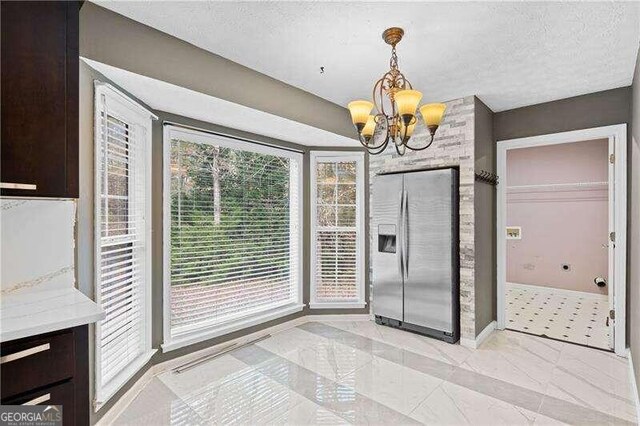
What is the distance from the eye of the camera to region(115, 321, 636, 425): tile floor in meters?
2.06

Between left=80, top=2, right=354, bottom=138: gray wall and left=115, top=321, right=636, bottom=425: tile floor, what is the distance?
7.37ft

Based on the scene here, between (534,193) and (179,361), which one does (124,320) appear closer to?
(179,361)

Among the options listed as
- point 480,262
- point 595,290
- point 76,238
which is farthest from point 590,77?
point 76,238

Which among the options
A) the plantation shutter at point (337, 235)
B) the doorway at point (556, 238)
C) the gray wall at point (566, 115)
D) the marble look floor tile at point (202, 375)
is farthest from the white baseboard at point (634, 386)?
the marble look floor tile at point (202, 375)

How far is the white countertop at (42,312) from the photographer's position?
117cm

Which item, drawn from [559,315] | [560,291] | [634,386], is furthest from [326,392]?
[560,291]

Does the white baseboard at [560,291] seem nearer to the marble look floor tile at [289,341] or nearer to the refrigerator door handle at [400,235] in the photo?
the refrigerator door handle at [400,235]

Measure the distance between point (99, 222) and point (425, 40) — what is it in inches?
95.4

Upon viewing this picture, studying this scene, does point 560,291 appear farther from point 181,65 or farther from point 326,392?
point 181,65

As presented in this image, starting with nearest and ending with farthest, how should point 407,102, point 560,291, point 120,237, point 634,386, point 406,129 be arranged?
point 407,102
point 406,129
point 120,237
point 634,386
point 560,291

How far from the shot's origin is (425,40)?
2.10 m

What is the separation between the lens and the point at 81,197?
176cm

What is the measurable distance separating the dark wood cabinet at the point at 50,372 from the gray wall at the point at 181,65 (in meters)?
1.50

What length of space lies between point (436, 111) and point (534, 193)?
4.55 m
